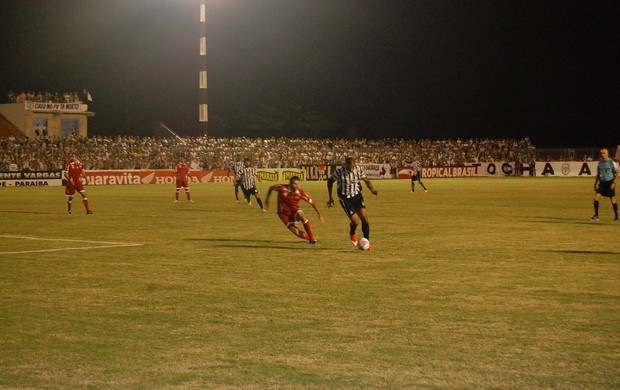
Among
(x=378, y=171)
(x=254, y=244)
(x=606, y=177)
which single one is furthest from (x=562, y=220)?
(x=378, y=171)

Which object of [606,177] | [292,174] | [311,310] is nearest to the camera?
[311,310]

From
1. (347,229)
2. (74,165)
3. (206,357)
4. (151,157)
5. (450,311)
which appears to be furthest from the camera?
(151,157)

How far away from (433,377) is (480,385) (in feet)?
1.39

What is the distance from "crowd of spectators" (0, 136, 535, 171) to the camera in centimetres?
6091

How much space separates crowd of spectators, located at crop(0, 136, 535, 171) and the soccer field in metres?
41.4

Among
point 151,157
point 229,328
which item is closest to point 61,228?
point 229,328

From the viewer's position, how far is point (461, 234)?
20.5 meters

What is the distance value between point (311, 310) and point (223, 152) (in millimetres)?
60140

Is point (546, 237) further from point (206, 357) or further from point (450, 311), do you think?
point (206, 357)

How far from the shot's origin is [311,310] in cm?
1019

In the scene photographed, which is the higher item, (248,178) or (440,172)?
(440,172)

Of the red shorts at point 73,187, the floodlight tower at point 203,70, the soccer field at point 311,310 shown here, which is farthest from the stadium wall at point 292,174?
the soccer field at point 311,310

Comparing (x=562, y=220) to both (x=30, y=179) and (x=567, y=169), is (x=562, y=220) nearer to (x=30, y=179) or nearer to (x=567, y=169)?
(x=30, y=179)

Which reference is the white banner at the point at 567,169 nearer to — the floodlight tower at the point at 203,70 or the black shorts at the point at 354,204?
the floodlight tower at the point at 203,70
